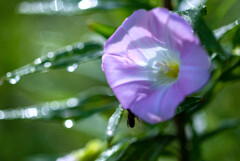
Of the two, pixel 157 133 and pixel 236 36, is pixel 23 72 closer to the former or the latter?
pixel 157 133

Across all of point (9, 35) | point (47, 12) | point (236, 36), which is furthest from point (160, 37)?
point (9, 35)

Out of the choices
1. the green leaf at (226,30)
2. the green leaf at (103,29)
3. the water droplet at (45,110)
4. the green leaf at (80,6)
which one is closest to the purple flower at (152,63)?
the green leaf at (226,30)

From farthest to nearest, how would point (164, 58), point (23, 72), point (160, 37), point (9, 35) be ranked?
point (9, 35) < point (23, 72) < point (164, 58) < point (160, 37)

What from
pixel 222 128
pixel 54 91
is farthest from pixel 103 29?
pixel 54 91

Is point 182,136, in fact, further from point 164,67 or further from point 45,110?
point 45,110

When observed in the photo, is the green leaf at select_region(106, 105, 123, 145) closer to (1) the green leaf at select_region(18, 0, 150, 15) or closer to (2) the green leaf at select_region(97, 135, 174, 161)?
(2) the green leaf at select_region(97, 135, 174, 161)

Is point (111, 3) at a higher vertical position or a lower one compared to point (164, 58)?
higher
